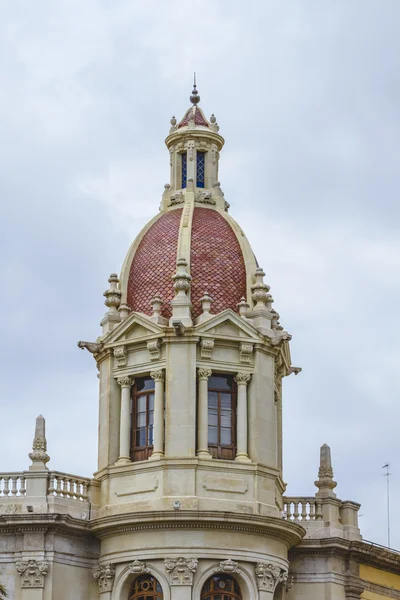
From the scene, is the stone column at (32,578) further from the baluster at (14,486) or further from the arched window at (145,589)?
the arched window at (145,589)

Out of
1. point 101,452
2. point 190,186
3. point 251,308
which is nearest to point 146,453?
point 101,452

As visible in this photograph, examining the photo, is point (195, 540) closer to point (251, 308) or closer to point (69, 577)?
point (69, 577)

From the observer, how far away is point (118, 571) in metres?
51.0

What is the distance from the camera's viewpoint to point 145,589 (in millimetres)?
50562

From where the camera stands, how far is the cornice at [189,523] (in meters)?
49.8

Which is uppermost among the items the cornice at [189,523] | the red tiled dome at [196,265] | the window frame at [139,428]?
the red tiled dome at [196,265]

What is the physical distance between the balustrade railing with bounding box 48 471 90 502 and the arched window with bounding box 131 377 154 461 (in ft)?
5.77

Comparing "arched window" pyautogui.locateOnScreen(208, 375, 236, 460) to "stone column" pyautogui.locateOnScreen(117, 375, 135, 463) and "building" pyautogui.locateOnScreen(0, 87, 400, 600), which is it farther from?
"stone column" pyautogui.locateOnScreen(117, 375, 135, 463)

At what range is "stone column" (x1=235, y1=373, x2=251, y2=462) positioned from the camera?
170 ft

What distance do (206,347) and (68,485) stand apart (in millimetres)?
5944

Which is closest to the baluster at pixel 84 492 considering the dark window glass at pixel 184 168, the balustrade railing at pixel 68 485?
the balustrade railing at pixel 68 485

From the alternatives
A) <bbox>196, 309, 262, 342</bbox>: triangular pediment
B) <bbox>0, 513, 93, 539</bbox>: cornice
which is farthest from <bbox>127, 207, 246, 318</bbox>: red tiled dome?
<bbox>0, 513, 93, 539</bbox>: cornice

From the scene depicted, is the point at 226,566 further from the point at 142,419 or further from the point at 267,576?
the point at 142,419

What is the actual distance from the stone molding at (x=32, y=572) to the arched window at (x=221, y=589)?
4623 millimetres
